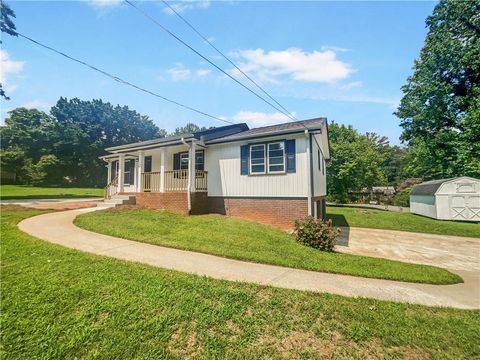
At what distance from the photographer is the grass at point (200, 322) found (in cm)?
274

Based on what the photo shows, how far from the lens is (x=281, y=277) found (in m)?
4.84

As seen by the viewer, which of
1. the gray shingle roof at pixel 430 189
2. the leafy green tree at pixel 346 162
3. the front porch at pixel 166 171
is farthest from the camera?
the leafy green tree at pixel 346 162

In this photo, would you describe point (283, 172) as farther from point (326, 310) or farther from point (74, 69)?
point (74, 69)

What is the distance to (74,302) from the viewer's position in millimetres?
3402

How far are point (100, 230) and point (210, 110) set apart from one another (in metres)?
7.02

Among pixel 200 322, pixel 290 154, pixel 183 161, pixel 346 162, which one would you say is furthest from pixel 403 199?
pixel 200 322

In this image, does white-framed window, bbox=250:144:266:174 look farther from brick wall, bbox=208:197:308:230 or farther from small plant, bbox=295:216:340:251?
small plant, bbox=295:216:340:251

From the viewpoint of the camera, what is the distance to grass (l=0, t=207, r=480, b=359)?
→ 2.74 meters

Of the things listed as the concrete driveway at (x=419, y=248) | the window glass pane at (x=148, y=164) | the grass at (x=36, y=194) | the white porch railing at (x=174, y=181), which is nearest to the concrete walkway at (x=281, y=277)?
the concrete driveway at (x=419, y=248)

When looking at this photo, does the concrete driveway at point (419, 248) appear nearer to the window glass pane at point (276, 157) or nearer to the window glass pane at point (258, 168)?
the window glass pane at point (276, 157)

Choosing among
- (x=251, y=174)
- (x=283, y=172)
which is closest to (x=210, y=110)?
(x=251, y=174)

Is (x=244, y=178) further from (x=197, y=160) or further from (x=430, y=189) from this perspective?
(x=430, y=189)

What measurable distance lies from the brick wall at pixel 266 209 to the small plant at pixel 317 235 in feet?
6.39

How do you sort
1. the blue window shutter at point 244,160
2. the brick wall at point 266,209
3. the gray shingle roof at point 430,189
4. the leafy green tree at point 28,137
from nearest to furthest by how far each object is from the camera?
1. the brick wall at point 266,209
2. the blue window shutter at point 244,160
3. the gray shingle roof at point 430,189
4. the leafy green tree at point 28,137
